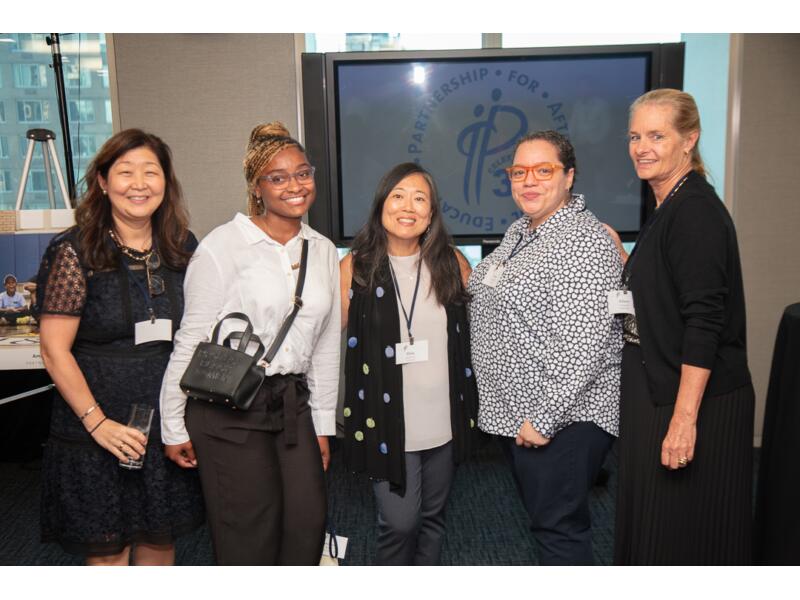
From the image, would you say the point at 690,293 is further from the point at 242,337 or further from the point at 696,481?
the point at 242,337

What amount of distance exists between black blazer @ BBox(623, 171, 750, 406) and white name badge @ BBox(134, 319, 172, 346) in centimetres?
126

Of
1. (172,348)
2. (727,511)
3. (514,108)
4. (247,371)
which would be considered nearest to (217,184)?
(514,108)

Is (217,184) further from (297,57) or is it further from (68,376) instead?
(68,376)

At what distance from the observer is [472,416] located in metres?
1.88

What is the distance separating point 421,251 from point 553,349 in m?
0.51

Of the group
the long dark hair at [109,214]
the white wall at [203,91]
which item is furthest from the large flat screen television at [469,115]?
the long dark hair at [109,214]

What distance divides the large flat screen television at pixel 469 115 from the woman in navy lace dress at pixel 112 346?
1.76 m

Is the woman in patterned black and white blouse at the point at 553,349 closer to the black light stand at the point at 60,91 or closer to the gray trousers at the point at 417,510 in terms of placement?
the gray trousers at the point at 417,510

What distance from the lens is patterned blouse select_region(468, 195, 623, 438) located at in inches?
64.9

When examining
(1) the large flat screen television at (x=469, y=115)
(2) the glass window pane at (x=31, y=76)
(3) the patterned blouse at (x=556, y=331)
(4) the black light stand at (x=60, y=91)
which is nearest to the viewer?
(3) the patterned blouse at (x=556, y=331)

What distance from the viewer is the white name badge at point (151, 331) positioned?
166 centimetres

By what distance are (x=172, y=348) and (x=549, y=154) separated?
118 centimetres

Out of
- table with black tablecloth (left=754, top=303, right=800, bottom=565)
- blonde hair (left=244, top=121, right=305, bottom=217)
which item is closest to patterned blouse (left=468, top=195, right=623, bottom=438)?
table with black tablecloth (left=754, top=303, right=800, bottom=565)

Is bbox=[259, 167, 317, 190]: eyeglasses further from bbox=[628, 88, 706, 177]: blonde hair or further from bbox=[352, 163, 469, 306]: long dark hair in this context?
bbox=[628, 88, 706, 177]: blonde hair
